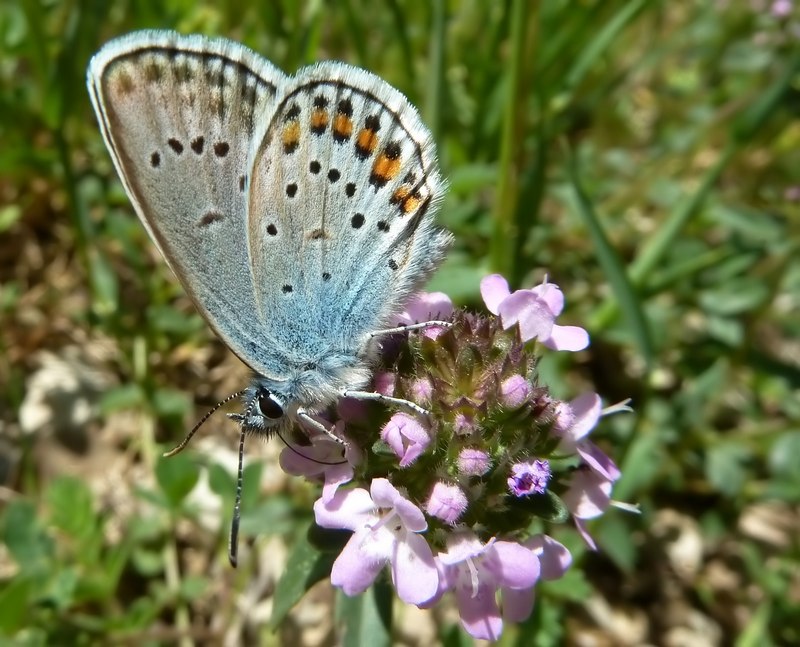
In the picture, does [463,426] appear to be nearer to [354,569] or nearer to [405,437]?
[405,437]

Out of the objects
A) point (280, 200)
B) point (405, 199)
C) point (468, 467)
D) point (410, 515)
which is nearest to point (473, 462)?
point (468, 467)

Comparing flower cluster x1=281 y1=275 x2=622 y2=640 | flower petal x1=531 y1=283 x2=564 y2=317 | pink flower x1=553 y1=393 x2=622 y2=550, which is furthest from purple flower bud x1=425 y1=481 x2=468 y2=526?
flower petal x1=531 y1=283 x2=564 y2=317

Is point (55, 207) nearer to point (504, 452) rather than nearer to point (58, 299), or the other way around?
point (58, 299)

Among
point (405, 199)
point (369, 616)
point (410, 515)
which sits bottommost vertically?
point (369, 616)

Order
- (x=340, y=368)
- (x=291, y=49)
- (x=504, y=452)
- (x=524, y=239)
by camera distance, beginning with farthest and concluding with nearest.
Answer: (x=291, y=49) → (x=524, y=239) → (x=340, y=368) → (x=504, y=452)

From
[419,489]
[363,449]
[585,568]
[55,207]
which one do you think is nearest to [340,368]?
[363,449]

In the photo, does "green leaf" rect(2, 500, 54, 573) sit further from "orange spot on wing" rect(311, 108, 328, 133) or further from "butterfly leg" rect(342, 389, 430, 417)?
"orange spot on wing" rect(311, 108, 328, 133)
